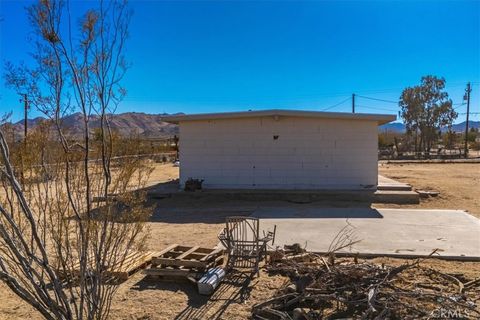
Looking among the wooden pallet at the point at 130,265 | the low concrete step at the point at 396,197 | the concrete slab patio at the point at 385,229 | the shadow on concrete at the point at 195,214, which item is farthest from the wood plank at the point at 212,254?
the low concrete step at the point at 396,197

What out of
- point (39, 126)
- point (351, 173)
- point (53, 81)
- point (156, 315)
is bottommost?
point (156, 315)

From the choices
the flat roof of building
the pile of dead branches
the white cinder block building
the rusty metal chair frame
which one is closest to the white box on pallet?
the rusty metal chair frame

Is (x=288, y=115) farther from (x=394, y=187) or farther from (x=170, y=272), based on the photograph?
(x=170, y=272)

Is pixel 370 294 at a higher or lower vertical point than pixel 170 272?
higher

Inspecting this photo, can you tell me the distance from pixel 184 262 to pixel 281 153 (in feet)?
26.1

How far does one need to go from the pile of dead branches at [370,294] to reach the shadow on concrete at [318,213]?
4289 mm

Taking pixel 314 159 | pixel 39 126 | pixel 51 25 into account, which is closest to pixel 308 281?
pixel 39 126

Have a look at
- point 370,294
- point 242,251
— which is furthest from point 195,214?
point 370,294

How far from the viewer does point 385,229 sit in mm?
8070

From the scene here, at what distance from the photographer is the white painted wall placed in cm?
1254

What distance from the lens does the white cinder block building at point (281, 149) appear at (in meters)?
12.5

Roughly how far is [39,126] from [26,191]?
0.54 meters

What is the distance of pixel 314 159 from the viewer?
502 inches

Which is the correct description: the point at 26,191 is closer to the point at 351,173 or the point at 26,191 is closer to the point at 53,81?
the point at 53,81
